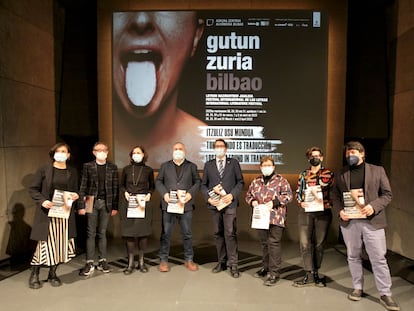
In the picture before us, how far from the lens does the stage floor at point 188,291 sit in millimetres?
3287

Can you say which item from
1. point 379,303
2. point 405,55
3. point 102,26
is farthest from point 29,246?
point 405,55

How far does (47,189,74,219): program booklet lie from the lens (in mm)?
3590

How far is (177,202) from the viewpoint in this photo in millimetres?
4031

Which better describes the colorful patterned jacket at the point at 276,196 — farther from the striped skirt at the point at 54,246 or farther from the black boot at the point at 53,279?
the black boot at the point at 53,279

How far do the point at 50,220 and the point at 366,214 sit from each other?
10.4 feet

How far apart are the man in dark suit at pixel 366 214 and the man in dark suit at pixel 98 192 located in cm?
250

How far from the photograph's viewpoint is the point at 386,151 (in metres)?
4.75

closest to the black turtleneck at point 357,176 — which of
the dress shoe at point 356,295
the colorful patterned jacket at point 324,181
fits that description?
the colorful patterned jacket at point 324,181

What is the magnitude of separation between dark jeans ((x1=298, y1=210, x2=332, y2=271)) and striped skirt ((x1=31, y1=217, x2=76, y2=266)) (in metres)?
2.56

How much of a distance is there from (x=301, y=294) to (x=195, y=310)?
1116 mm

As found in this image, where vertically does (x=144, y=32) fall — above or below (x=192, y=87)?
above

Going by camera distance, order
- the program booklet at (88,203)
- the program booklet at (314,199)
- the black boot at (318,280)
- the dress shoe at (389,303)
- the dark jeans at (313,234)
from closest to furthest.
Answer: the dress shoe at (389,303), the program booklet at (314,199), the dark jeans at (313,234), the black boot at (318,280), the program booklet at (88,203)

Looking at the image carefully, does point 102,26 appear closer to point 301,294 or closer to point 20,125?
point 20,125

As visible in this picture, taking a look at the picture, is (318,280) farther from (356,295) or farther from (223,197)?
(223,197)
